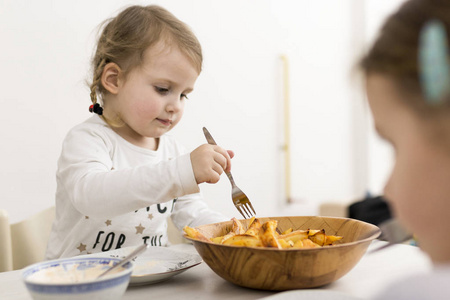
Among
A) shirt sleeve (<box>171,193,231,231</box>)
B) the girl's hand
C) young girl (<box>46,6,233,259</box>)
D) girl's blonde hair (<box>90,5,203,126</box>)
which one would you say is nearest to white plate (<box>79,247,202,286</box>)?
the girl's hand

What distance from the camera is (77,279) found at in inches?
25.5

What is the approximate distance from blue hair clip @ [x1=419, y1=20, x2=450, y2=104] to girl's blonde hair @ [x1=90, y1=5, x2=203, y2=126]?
3.11ft

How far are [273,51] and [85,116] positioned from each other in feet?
4.70

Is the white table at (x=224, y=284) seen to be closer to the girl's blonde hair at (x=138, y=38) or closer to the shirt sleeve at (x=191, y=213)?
the shirt sleeve at (x=191, y=213)

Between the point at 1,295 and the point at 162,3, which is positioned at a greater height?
the point at 162,3

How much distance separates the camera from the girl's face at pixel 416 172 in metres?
0.35

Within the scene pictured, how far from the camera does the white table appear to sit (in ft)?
2.33

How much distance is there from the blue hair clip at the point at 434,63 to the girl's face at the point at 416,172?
4 centimetres

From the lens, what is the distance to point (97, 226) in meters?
1.20

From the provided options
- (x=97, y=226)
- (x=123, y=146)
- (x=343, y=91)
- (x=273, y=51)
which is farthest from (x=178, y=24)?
(x=343, y=91)

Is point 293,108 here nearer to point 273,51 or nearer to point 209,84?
point 273,51

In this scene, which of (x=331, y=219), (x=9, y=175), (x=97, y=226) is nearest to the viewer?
(x=331, y=219)

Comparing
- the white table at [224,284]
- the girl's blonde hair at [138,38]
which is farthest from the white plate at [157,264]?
the girl's blonde hair at [138,38]

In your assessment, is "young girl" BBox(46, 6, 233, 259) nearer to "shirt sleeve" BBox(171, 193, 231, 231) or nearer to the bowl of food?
"shirt sleeve" BBox(171, 193, 231, 231)
